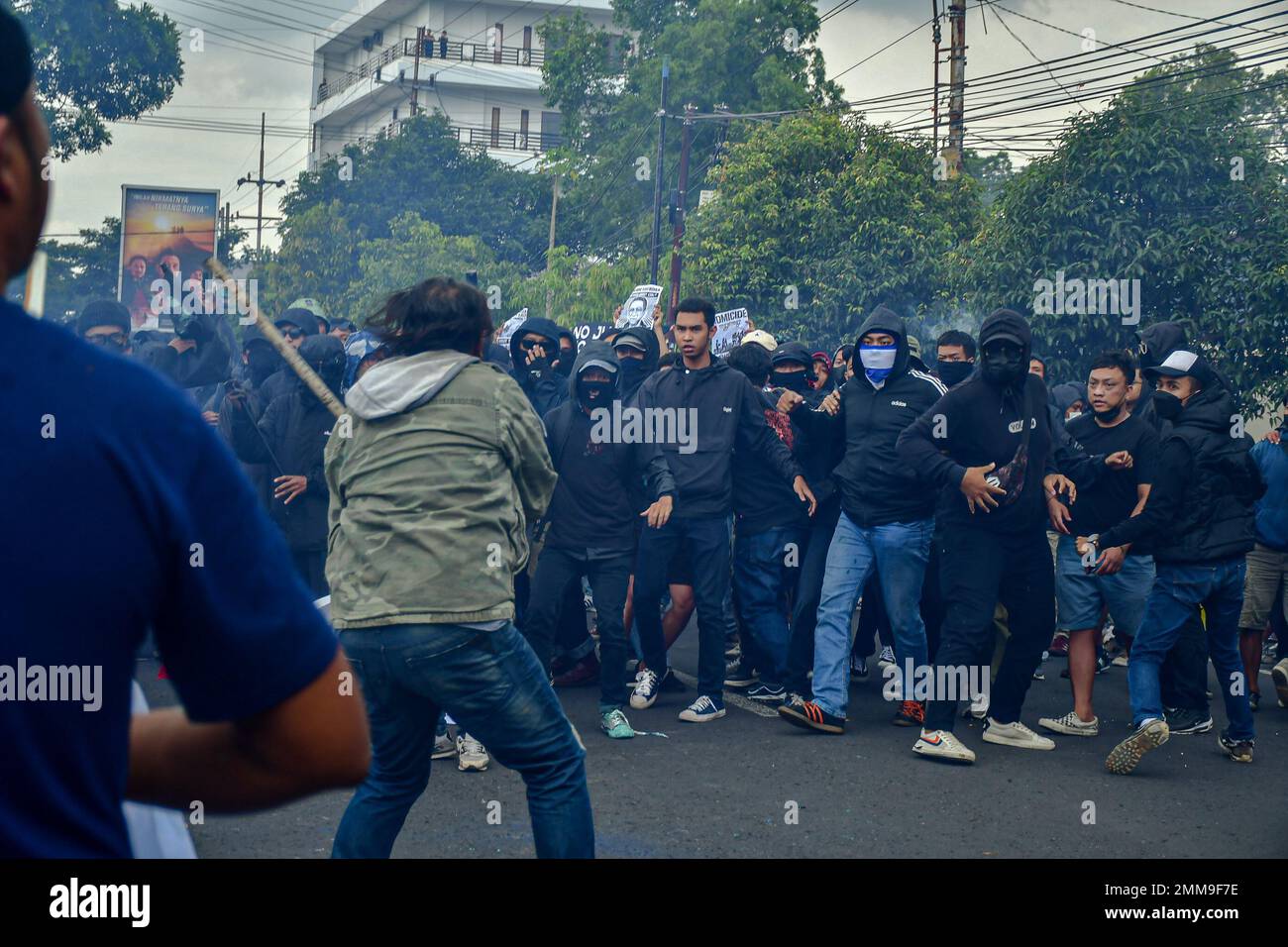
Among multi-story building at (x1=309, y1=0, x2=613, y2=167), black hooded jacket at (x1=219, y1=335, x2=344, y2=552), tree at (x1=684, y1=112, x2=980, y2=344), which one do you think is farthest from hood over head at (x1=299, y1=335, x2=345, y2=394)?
multi-story building at (x1=309, y1=0, x2=613, y2=167)

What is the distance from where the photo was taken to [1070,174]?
58.1ft

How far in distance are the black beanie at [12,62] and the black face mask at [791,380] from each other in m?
8.06

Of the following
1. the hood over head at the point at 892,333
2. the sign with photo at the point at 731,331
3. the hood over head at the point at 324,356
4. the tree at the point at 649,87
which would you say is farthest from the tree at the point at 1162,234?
the tree at the point at 649,87

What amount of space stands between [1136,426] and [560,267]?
113 ft

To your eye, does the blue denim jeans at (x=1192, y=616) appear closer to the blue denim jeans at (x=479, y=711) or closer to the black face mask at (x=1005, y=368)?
the black face mask at (x=1005, y=368)

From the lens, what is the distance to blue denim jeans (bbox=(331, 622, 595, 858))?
3.87 metres

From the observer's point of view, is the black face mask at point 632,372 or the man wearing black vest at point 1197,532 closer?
the man wearing black vest at point 1197,532

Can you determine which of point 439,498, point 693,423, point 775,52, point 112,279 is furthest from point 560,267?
point 439,498

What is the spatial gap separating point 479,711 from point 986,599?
12.6 feet

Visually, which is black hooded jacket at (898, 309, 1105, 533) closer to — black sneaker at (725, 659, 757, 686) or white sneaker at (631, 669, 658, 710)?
white sneaker at (631, 669, 658, 710)

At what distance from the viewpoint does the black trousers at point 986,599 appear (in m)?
7.07

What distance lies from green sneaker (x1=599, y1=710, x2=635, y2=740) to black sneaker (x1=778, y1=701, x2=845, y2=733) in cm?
81

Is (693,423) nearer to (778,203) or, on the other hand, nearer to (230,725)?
(230,725)
